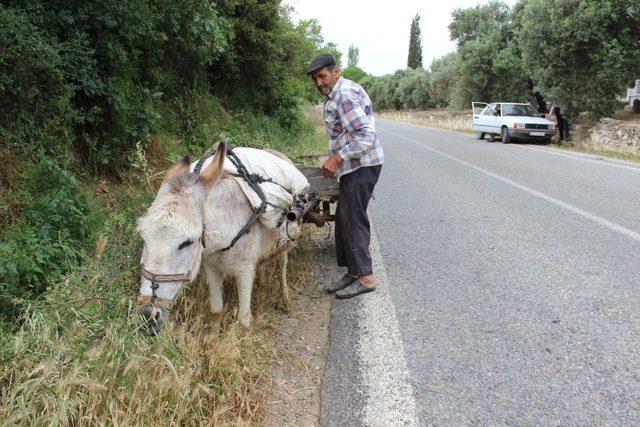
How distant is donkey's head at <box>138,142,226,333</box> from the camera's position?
2582mm

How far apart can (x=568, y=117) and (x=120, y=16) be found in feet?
66.8

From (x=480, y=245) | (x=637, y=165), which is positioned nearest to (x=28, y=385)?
(x=480, y=245)

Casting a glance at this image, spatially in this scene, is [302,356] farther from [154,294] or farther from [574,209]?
[574,209]

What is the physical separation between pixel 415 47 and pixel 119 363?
8828 cm

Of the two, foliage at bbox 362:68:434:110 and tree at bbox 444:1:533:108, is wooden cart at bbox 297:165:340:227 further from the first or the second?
foliage at bbox 362:68:434:110

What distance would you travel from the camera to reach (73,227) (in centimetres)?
394

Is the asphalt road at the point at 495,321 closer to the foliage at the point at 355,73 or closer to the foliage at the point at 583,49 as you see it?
the foliage at the point at 583,49

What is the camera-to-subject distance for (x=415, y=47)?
83375mm

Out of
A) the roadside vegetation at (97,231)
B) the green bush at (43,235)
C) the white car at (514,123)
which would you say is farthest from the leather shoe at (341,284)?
the white car at (514,123)

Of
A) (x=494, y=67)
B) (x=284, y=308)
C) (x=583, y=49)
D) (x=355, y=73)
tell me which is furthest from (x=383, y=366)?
(x=355, y=73)

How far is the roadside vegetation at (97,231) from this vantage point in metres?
2.43

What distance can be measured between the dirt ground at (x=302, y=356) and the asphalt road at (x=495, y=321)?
4.0 inches

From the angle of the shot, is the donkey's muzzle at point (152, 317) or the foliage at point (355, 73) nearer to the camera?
the donkey's muzzle at point (152, 317)

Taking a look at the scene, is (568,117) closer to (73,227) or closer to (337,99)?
(337,99)
